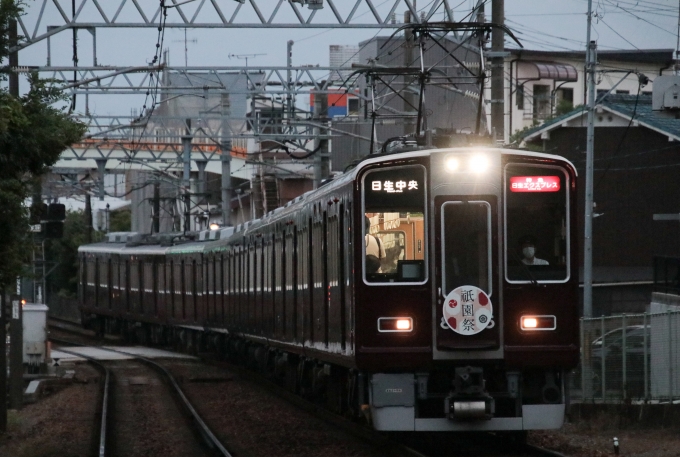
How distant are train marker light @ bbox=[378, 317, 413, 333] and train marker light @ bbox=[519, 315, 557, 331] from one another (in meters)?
0.95

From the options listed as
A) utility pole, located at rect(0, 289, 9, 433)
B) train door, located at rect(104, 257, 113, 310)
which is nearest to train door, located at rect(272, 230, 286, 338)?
utility pole, located at rect(0, 289, 9, 433)

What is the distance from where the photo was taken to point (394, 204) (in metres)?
11.4

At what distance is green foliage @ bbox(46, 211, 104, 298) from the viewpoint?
63.3 meters

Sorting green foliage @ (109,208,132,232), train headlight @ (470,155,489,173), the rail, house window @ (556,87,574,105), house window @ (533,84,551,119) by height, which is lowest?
the rail

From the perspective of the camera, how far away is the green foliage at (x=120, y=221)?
85.1 metres

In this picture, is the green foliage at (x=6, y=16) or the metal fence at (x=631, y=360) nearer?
the green foliage at (x=6, y=16)

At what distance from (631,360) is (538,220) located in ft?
14.1

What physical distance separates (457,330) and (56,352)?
24395 mm

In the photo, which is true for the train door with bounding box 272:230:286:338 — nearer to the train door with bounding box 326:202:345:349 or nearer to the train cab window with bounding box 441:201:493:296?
the train door with bounding box 326:202:345:349

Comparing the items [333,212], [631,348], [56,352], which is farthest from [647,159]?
[333,212]

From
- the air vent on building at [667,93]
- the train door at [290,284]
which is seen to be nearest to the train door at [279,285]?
the train door at [290,284]

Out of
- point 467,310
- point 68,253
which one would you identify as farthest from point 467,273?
point 68,253

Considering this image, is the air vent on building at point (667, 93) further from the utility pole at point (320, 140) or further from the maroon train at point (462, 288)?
the utility pole at point (320, 140)

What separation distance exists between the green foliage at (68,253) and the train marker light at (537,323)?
5171 cm
